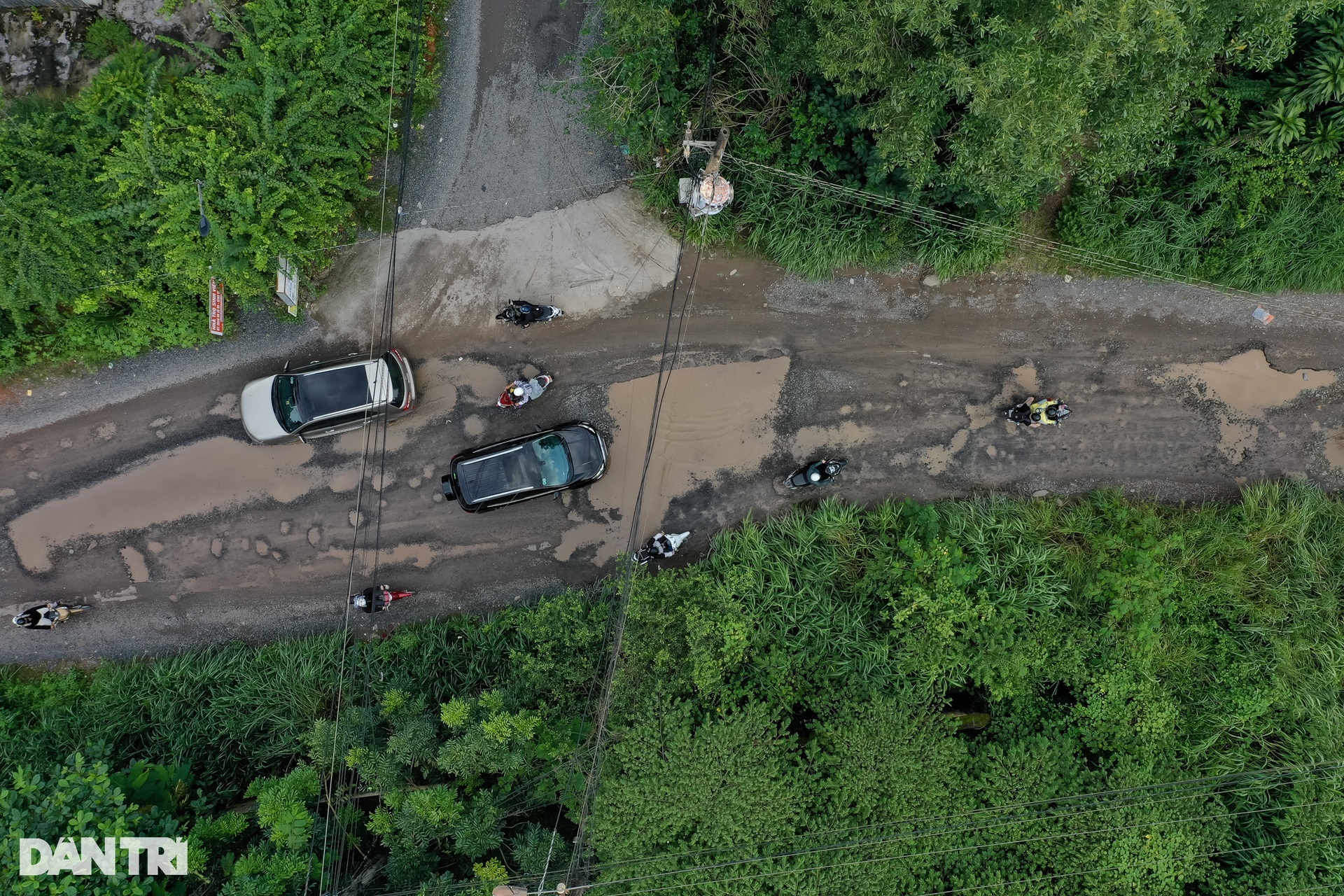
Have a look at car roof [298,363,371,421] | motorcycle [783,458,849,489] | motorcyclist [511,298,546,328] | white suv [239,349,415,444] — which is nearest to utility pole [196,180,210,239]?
white suv [239,349,415,444]

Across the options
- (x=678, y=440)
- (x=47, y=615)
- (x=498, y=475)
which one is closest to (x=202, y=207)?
(x=498, y=475)

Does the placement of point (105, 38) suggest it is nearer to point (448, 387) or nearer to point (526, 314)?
point (448, 387)

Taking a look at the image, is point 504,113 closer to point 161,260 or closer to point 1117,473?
point 161,260

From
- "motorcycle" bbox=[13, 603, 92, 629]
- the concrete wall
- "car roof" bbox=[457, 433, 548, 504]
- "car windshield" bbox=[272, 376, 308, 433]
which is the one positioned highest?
the concrete wall

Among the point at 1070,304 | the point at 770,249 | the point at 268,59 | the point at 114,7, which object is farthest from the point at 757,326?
the point at 114,7

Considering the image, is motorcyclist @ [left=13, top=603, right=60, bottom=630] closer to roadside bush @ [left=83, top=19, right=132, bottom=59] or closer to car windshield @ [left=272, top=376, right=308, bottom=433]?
car windshield @ [left=272, top=376, right=308, bottom=433]

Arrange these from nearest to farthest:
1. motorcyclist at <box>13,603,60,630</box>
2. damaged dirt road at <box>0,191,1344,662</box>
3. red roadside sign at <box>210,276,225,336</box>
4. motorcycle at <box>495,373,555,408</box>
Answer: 1. red roadside sign at <box>210,276,225,336</box>
2. motorcyclist at <box>13,603,60,630</box>
3. motorcycle at <box>495,373,555,408</box>
4. damaged dirt road at <box>0,191,1344,662</box>
